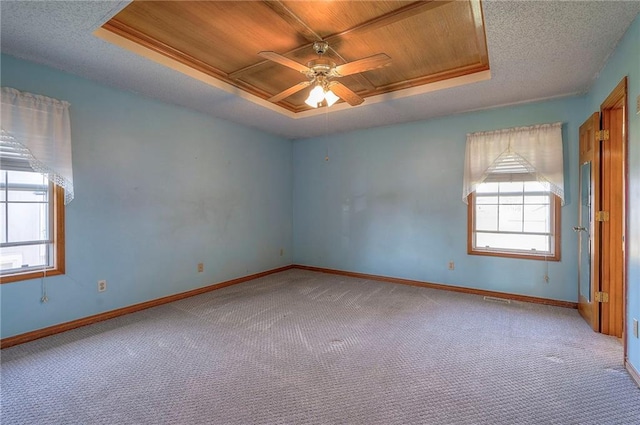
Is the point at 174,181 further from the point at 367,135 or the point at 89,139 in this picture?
the point at 367,135

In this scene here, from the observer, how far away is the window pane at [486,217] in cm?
405

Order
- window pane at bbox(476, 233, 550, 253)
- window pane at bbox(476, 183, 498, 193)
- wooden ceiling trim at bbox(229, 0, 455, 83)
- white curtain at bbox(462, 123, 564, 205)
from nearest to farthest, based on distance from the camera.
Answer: wooden ceiling trim at bbox(229, 0, 455, 83), white curtain at bbox(462, 123, 564, 205), window pane at bbox(476, 233, 550, 253), window pane at bbox(476, 183, 498, 193)

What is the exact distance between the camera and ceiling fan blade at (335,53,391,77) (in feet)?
7.45

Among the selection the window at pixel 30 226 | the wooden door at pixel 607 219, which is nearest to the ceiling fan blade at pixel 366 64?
the wooden door at pixel 607 219

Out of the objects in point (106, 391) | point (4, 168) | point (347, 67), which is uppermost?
point (347, 67)

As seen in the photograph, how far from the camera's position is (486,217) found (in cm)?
411

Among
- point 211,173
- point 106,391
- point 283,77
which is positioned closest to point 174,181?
point 211,173

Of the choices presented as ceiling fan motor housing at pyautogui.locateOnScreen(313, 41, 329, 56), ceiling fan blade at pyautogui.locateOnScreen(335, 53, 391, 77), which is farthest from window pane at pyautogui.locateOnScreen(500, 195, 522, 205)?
ceiling fan motor housing at pyautogui.locateOnScreen(313, 41, 329, 56)

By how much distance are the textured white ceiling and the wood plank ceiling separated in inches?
7.6

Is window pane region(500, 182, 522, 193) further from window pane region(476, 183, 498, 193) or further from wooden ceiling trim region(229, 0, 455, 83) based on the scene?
wooden ceiling trim region(229, 0, 455, 83)

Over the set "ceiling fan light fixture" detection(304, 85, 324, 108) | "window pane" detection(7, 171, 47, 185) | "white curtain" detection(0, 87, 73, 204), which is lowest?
"window pane" detection(7, 171, 47, 185)

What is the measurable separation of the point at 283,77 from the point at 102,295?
298cm

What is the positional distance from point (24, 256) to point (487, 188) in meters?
5.09

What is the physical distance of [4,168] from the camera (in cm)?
261
